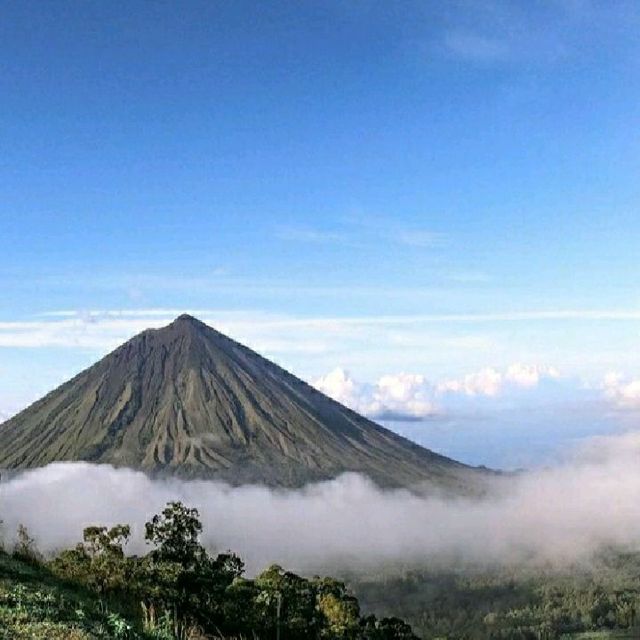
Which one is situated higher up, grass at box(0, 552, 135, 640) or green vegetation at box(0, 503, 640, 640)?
grass at box(0, 552, 135, 640)

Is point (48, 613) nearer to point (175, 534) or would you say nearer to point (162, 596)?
point (162, 596)

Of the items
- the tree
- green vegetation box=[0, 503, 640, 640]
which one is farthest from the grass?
the tree

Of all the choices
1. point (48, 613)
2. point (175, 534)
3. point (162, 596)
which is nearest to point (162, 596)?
point (162, 596)

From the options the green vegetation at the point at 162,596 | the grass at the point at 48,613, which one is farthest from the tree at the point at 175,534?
the grass at the point at 48,613

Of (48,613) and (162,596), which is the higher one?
(48,613)

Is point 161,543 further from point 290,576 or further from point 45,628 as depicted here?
point 45,628

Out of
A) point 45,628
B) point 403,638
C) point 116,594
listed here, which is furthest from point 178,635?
point 403,638

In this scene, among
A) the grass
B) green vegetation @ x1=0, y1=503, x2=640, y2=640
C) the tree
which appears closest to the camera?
the grass

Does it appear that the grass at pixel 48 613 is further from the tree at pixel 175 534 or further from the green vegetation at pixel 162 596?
the tree at pixel 175 534

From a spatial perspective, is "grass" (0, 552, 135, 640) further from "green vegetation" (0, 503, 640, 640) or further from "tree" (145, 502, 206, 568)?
"tree" (145, 502, 206, 568)
